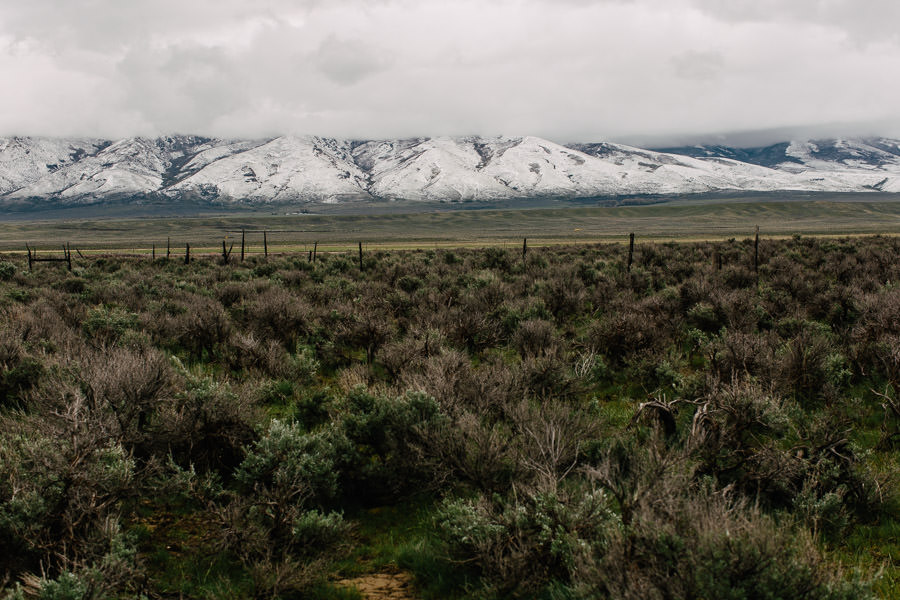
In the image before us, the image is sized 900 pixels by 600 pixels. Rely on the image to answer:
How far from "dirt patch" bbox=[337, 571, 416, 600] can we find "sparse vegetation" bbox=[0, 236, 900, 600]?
10 centimetres

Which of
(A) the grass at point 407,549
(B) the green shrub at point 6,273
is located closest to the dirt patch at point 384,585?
(A) the grass at point 407,549

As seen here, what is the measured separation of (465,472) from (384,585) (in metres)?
1.17

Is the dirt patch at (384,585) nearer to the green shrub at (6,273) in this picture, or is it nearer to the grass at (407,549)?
the grass at (407,549)

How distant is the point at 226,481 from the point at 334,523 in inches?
67.4

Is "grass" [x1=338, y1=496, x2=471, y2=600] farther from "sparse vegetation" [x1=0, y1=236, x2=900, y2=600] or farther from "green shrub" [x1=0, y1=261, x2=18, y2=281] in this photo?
"green shrub" [x1=0, y1=261, x2=18, y2=281]

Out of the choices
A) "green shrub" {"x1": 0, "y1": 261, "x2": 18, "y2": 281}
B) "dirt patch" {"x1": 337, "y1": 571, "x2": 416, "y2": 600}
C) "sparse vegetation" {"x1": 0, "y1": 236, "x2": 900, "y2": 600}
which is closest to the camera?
"sparse vegetation" {"x1": 0, "y1": 236, "x2": 900, "y2": 600}

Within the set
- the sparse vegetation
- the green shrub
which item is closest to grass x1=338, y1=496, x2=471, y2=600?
the sparse vegetation

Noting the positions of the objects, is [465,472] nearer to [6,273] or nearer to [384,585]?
[384,585]

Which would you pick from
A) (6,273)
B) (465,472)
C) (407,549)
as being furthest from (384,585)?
(6,273)

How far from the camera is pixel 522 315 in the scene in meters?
11.8

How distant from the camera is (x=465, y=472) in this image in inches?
189

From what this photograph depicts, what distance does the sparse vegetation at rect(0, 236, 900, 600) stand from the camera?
3256mm

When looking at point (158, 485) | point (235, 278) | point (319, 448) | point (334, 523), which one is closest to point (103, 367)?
point (158, 485)

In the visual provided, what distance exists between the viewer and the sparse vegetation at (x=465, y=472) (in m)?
3.26
